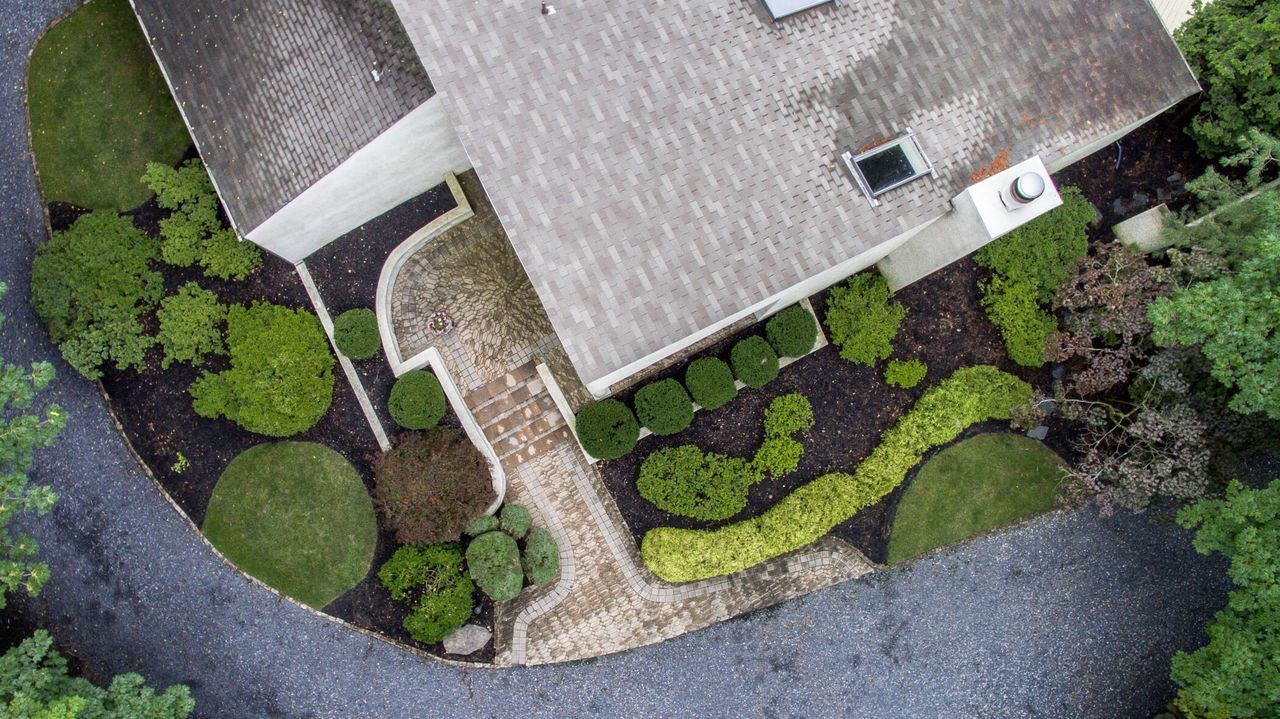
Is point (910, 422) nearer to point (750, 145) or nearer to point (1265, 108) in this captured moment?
point (750, 145)

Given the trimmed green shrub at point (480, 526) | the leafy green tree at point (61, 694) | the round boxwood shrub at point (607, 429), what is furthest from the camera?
the trimmed green shrub at point (480, 526)

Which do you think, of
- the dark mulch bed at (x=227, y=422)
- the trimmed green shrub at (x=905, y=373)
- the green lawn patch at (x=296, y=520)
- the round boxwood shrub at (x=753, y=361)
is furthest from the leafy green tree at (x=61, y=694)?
the trimmed green shrub at (x=905, y=373)

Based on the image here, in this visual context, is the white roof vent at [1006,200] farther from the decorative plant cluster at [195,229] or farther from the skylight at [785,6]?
the decorative plant cluster at [195,229]

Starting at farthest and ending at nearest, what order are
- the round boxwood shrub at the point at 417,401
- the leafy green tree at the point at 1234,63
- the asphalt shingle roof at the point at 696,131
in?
1. the round boxwood shrub at the point at 417,401
2. the leafy green tree at the point at 1234,63
3. the asphalt shingle roof at the point at 696,131

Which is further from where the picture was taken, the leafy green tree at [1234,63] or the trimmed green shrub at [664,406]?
the trimmed green shrub at [664,406]

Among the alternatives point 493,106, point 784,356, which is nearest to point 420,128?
point 493,106

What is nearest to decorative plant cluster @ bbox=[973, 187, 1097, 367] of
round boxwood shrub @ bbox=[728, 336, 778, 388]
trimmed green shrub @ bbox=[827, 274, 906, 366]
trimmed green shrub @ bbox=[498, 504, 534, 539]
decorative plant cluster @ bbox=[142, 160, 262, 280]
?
trimmed green shrub @ bbox=[827, 274, 906, 366]
